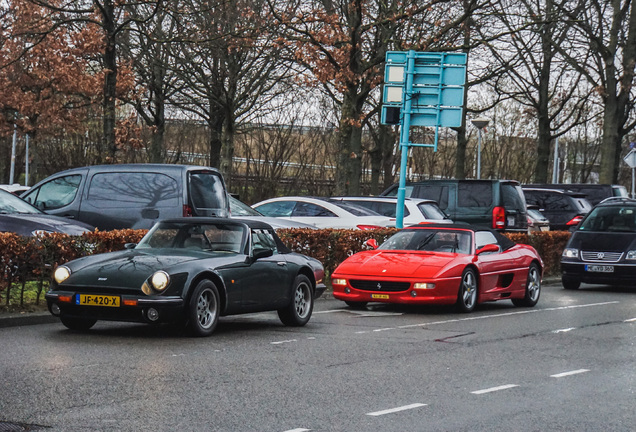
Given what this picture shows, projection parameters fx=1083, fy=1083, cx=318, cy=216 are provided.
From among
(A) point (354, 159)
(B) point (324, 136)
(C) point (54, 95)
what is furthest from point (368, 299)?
(B) point (324, 136)

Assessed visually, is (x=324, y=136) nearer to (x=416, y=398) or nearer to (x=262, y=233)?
(x=262, y=233)

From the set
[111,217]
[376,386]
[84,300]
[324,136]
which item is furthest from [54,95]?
[376,386]

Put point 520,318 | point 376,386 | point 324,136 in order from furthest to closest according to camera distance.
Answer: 1. point 324,136
2. point 520,318
3. point 376,386

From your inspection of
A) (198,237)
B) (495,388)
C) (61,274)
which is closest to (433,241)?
(198,237)

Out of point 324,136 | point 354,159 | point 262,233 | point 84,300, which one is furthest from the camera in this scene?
point 324,136

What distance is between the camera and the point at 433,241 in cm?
1627

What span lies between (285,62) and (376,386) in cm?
3055

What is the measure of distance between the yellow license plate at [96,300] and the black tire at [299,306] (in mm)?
2581

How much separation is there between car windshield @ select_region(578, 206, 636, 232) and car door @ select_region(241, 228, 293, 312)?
36.5 feet

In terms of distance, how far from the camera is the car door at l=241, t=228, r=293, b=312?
12.2 meters

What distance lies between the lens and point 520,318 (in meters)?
15.1

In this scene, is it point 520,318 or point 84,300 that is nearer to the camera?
point 84,300

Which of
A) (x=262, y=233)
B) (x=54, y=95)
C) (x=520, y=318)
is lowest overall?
(x=520, y=318)

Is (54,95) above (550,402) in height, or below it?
above
